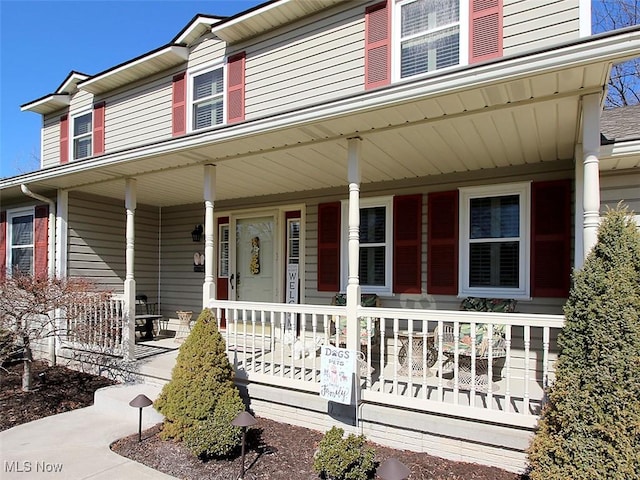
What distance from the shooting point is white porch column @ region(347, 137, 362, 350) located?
3.73 m

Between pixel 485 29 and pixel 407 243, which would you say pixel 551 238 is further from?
pixel 485 29

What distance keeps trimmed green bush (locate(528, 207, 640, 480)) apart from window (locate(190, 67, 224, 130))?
19.5 ft

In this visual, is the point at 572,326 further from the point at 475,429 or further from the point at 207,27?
the point at 207,27

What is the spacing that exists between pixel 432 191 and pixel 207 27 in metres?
4.74

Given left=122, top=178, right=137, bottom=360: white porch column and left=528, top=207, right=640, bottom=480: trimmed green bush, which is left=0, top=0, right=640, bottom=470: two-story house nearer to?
left=122, top=178, right=137, bottom=360: white porch column

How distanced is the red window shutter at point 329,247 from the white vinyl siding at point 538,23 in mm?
3100

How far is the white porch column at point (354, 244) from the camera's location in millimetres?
3734

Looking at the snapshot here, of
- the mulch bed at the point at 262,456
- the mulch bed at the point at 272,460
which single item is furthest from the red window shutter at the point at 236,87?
→ the mulch bed at the point at 272,460

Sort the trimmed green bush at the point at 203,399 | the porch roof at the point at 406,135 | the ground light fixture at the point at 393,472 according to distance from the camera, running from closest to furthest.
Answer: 1. the ground light fixture at the point at 393,472
2. the porch roof at the point at 406,135
3. the trimmed green bush at the point at 203,399

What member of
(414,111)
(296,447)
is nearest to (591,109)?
(414,111)

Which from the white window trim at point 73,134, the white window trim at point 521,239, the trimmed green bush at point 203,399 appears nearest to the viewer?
the trimmed green bush at point 203,399

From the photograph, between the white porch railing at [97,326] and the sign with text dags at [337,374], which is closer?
the sign with text dags at [337,374]

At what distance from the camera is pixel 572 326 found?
2.61 meters

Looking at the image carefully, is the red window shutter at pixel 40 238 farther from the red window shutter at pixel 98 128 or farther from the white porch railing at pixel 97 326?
the red window shutter at pixel 98 128
